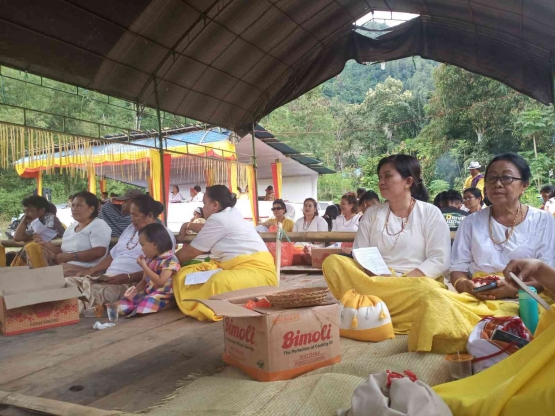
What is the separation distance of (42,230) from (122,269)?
1.86 metres

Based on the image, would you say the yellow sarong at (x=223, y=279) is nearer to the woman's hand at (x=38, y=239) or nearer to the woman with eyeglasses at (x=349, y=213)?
the woman's hand at (x=38, y=239)

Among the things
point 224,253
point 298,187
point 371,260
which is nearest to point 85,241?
point 224,253

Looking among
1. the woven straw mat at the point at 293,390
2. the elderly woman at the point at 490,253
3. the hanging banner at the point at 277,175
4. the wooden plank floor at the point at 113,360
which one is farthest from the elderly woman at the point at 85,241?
the hanging banner at the point at 277,175

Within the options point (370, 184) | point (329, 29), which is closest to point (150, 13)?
point (329, 29)

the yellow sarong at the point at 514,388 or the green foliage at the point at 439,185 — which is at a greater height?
the green foliage at the point at 439,185

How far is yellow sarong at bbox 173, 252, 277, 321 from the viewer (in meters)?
3.54

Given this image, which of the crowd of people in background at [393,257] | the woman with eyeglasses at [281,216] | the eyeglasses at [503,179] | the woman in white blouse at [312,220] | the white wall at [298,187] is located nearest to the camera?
the crowd of people in background at [393,257]

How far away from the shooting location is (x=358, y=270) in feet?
9.86

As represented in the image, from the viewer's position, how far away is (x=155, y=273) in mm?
3756

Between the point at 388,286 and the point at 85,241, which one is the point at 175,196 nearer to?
the point at 85,241

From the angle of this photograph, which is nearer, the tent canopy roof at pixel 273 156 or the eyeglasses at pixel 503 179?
the eyeglasses at pixel 503 179

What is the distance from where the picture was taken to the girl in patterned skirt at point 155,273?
3752mm

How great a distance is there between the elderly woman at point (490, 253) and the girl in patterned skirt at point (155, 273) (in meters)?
2.10

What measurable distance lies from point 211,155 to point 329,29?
183 inches
